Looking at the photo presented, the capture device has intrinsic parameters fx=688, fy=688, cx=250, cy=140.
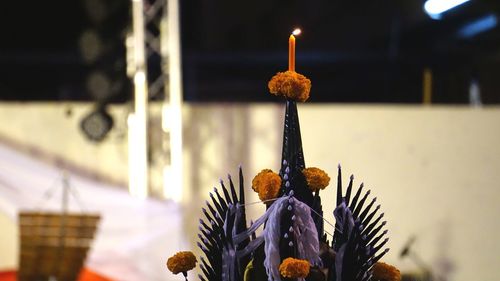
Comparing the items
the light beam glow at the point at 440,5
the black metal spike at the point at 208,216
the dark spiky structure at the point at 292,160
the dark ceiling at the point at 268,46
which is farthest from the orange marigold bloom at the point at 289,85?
the dark ceiling at the point at 268,46

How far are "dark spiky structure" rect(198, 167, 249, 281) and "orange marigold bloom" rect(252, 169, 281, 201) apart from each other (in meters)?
0.06

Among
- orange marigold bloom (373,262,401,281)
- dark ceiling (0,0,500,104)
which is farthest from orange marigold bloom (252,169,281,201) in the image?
dark ceiling (0,0,500,104)

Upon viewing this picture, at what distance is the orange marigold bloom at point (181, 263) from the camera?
1.24 metres

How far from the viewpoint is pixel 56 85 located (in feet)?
18.4

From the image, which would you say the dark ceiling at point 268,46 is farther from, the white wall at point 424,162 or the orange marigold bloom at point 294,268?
the orange marigold bloom at point 294,268

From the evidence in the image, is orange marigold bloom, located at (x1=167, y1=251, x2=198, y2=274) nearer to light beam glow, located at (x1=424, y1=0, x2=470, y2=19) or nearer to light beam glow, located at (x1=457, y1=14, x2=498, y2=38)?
light beam glow, located at (x1=424, y1=0, x2=470, y2=19)

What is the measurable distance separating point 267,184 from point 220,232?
0.50ft

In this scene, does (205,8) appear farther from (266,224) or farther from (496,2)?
(266,224)

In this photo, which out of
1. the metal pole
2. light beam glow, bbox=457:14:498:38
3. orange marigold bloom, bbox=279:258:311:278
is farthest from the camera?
light beam glow, bbox=457:14:498:38

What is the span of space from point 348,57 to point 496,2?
1.40 meters

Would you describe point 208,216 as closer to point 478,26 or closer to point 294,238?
point 294,238

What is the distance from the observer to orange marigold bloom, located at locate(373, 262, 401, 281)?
124 cm

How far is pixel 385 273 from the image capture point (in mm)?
1238

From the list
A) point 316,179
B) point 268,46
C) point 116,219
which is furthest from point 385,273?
point 268,46
